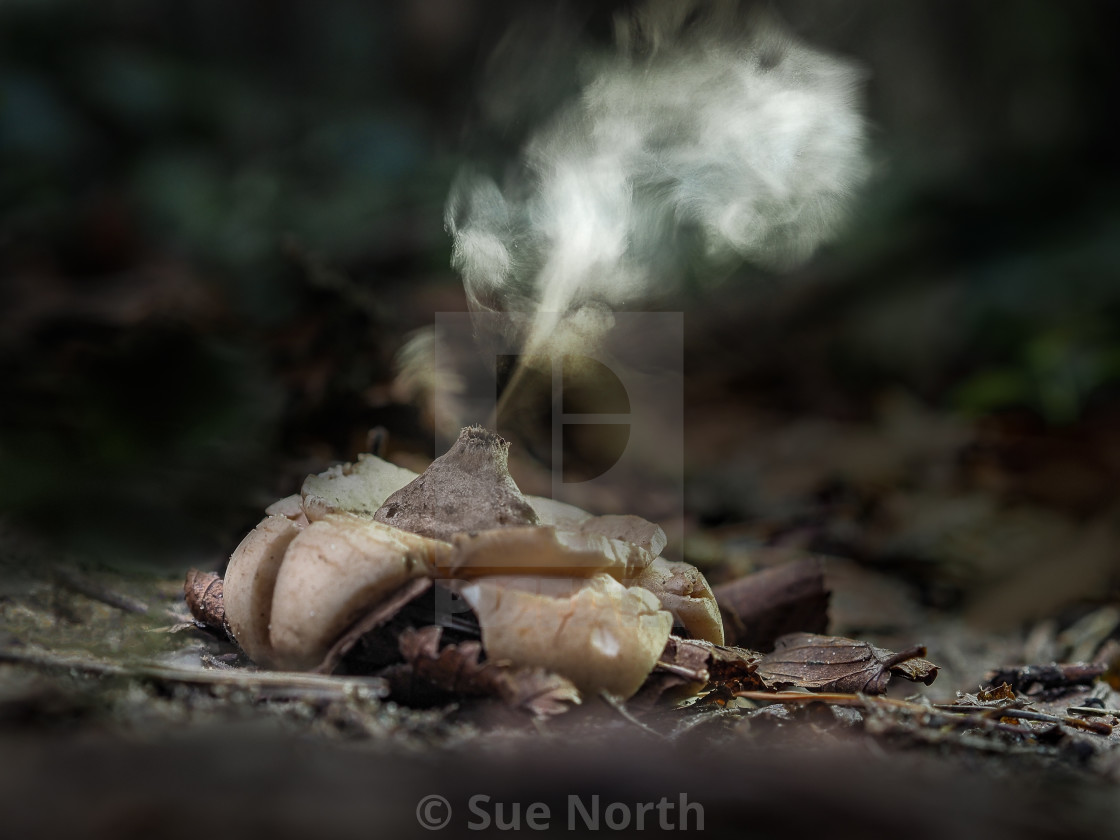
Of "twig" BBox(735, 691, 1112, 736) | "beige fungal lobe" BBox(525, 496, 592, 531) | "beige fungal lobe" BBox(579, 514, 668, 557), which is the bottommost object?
"twig" BBox(735, 691, 1112, 736)

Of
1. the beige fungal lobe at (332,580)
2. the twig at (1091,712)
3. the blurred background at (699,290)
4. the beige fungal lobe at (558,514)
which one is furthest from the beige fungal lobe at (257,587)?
the blurred background at (699,290)

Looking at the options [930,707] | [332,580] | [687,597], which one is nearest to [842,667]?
[930,707]

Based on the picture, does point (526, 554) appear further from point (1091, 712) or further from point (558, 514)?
point (1091, 712)

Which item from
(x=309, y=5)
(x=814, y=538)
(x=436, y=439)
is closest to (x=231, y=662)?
(x=436, y=439)

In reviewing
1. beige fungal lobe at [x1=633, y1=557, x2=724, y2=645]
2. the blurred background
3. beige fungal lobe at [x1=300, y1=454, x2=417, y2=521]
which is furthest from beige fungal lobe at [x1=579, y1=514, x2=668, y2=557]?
the blurred background

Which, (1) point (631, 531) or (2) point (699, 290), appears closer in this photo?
(1) point (631, 531)

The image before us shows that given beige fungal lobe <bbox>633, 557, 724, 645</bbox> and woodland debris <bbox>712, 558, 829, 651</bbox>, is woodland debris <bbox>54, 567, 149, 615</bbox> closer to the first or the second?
beige fungal lobe <bbox>633, 557, 724, 645</bbox>

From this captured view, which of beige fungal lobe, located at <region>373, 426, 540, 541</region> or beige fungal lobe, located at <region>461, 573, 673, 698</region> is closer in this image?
beige fungal lobe, located at <region>461, 573, 673, 698</region>
